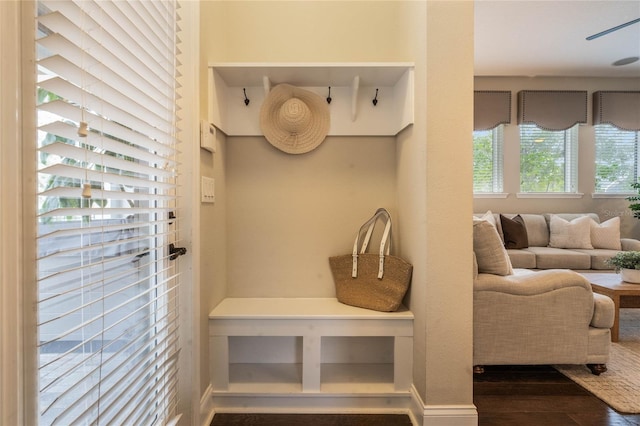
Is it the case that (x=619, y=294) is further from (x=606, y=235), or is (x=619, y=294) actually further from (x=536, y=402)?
(x=606, y=235)

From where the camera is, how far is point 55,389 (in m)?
0.77

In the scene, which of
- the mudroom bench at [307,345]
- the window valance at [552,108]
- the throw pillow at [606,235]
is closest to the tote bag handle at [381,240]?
the mudroom bench at [307,345]

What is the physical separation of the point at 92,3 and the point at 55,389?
91cm

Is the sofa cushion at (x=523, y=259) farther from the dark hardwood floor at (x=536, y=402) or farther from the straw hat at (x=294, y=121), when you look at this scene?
the straw hat at (x=294, y=121)

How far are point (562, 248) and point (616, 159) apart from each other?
1.99m

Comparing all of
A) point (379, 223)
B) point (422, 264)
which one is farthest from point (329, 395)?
point (379, 223)

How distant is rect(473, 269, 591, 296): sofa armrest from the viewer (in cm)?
195

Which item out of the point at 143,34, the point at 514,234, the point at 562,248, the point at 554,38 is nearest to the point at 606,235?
the point at 562,248

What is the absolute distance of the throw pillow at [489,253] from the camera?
2.02 meters

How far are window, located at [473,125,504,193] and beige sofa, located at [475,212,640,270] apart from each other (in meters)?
0.58

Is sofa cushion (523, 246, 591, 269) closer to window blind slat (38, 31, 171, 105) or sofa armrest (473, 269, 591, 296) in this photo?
sofa armrest (473, 269, 591, 296)

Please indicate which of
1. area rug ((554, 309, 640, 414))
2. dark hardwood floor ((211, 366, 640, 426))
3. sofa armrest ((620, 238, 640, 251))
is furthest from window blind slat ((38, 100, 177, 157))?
sofa armrest ((620, 238, 640, 251))

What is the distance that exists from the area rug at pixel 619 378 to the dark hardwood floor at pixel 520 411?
0.19ft

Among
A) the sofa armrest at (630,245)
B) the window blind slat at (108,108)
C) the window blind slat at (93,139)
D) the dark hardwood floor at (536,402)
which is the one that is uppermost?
the window blind slat at (108,108)
